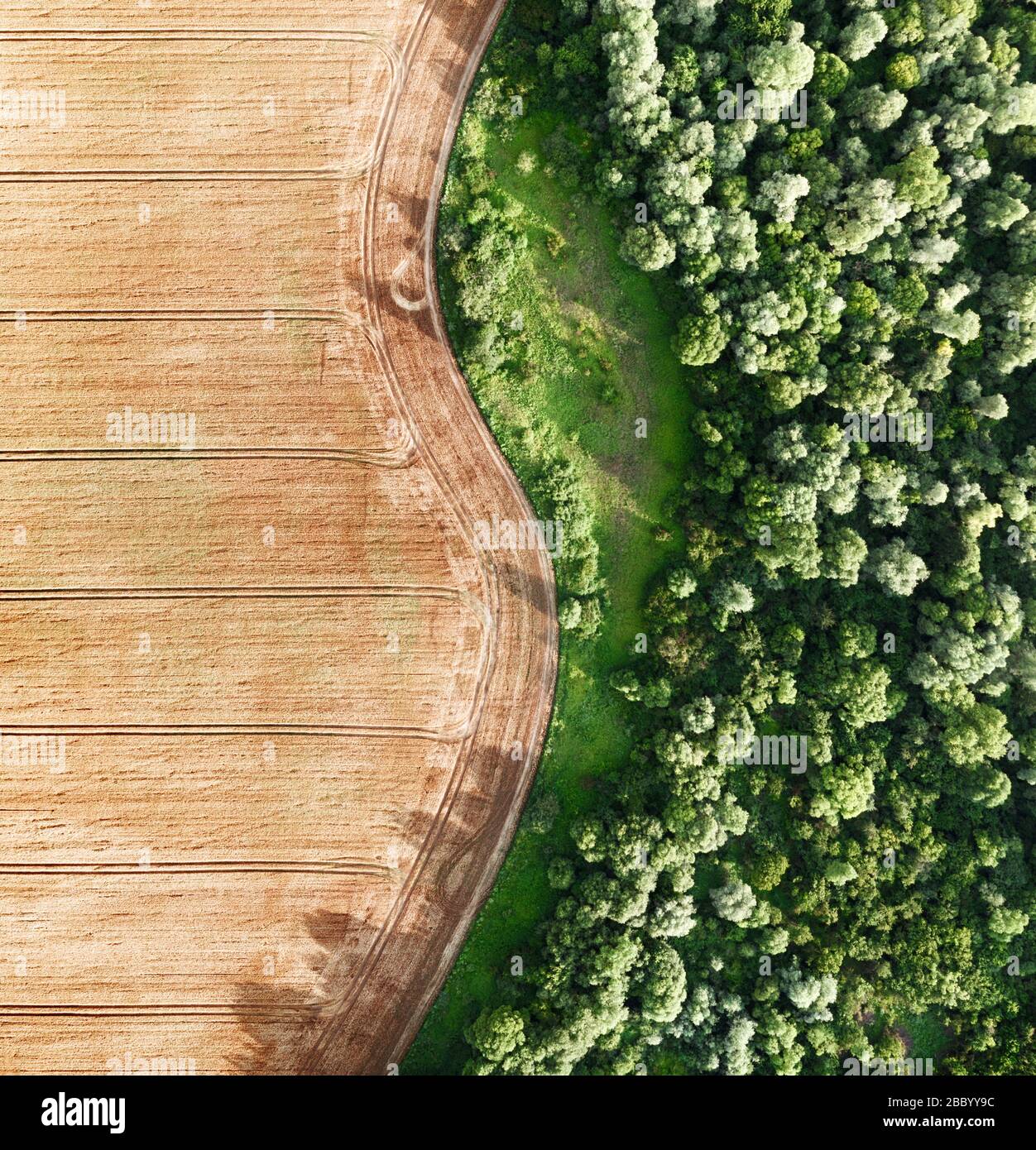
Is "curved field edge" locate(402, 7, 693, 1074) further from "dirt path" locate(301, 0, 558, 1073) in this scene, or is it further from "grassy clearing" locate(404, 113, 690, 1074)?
"dirt path" locate(301, 0, 558, 1073)

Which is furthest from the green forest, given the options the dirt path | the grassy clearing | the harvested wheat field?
the harvested wheat field

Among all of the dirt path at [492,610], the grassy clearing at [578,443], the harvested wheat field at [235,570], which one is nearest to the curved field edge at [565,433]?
the grassy clearing at [578,443]

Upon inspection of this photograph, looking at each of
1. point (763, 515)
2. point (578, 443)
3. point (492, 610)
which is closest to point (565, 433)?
point (578, 443)

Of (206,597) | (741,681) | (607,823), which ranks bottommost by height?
(607,823)

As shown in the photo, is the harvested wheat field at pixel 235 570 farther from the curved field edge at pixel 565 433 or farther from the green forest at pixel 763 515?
the green forest at pixel 763 515

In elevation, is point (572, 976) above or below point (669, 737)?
below
